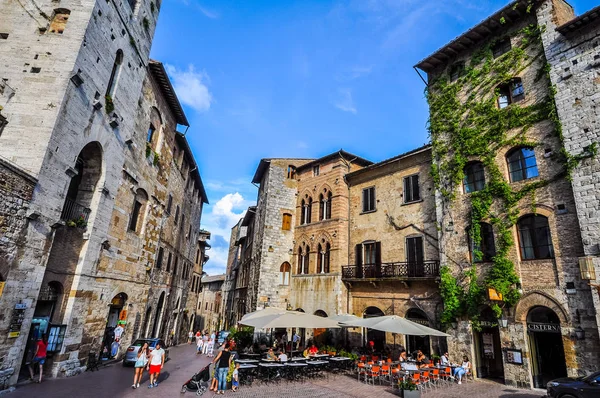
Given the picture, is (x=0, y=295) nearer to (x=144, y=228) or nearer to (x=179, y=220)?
(x=144, y=228)

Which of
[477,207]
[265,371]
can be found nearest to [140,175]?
[265,371]

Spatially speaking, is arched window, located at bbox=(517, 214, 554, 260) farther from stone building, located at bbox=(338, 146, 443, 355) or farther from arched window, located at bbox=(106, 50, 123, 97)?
arched window, located at bbox=(106, 50, 123, 97)

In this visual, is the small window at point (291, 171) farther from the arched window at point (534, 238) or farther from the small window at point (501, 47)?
the arched window at point (534, 238)

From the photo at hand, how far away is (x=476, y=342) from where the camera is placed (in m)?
14.5

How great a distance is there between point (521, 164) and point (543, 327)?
6925 mm

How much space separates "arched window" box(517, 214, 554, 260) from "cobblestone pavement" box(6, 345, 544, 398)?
5.22 m

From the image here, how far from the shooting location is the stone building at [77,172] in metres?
9.98

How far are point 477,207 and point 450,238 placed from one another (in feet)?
6.74

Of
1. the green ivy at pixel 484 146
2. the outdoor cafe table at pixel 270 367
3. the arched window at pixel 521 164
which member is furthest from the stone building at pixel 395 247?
the outdoor cafe table at pixel 270 367

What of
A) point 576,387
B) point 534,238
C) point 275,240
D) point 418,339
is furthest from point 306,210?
point 576,387

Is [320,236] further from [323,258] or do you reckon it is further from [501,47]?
[501,47]

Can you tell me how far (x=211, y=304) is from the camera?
5200 cm

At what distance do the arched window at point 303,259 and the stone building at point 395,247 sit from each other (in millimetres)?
3590

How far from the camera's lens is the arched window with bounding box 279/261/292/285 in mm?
25109
